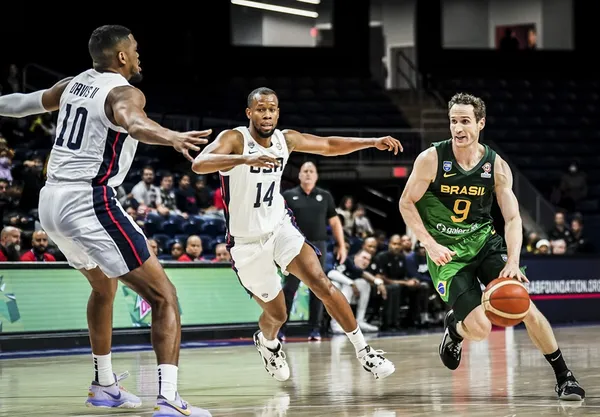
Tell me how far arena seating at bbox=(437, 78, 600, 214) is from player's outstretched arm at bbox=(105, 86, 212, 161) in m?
17.8

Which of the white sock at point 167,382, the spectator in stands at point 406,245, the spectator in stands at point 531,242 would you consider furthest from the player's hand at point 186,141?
the spectator in stands at point 531,242

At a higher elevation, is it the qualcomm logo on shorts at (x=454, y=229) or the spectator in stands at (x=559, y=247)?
the qualcomm logo on shorts at (x=454, y=229)

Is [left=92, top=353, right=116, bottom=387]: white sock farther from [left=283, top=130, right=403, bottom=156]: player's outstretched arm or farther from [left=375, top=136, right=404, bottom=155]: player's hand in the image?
[left=375, top=136, right=404, bottom=155]: player's hand

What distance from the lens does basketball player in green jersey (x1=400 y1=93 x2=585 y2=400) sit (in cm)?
679

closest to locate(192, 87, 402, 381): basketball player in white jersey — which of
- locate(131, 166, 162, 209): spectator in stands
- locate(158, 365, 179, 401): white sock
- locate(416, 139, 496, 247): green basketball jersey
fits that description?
locate(416, 139, 496, 247): green basketball jersey

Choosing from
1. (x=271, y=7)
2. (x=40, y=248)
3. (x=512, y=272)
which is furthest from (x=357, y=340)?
(x=271, y=7)

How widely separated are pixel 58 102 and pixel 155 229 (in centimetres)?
862

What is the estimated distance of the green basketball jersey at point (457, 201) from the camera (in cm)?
693

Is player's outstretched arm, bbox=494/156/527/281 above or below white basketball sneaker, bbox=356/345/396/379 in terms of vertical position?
above

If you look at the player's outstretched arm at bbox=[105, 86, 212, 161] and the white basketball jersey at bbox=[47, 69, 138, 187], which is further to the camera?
the white basketball jersey at bbox=[47, 69, 138, 187]

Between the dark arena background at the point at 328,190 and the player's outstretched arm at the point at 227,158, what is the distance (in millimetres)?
1428

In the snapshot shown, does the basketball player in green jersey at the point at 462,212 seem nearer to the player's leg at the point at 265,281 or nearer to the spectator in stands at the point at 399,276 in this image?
the player's leg at the point at 265,281

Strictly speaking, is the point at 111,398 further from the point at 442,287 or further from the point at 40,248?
the point at 40,248

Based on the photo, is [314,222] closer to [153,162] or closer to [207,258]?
[207,258]
